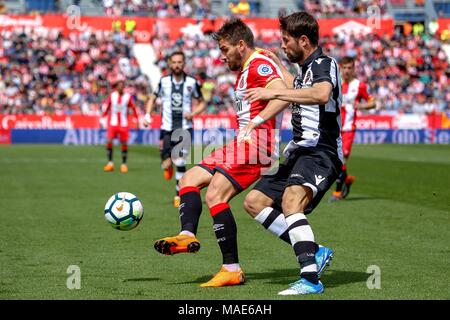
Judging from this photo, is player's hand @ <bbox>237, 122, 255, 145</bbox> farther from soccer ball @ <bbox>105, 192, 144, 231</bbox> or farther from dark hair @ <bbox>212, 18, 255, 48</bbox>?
soccer ball @ <bbox>105, 192, 144, 231</bbox>

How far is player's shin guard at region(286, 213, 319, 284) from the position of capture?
24.3 ft

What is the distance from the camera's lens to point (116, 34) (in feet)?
150

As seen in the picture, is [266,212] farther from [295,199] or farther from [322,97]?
[322,97]

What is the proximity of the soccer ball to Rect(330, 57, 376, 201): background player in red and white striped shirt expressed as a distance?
7914 mm

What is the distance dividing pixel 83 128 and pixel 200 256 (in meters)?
31.2

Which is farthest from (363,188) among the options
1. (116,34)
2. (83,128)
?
(116,34)

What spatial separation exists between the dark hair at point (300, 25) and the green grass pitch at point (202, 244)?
2.22 m

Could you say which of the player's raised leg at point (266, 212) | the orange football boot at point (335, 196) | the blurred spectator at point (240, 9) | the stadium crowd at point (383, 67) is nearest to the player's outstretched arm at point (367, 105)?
the orange football boot at point (335, 196)

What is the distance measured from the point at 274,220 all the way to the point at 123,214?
1.62m

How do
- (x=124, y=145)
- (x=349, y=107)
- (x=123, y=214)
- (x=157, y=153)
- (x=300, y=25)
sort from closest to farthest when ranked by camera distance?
(x=300, y=25), (x=123, y=214), (x=349, y=107), (x=124, y=145), (x=157, y=153)

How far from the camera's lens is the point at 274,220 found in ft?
26.8

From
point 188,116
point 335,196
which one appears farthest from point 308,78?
point 335,196

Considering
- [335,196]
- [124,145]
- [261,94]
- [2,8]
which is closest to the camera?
[261,94]
